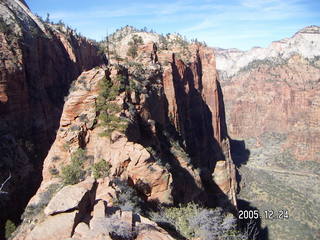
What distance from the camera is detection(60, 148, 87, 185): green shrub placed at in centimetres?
2114

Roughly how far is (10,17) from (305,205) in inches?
2315

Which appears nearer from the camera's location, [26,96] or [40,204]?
[40,204]

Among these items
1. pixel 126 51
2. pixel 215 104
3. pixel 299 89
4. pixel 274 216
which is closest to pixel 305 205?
pixel 274 216

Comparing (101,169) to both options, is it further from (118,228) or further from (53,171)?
(118,228)

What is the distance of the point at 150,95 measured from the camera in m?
38.3

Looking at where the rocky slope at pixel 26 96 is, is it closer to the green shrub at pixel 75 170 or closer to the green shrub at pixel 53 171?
the green shrub at pixel 53 171

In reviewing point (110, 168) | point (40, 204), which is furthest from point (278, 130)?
point (40, 204)

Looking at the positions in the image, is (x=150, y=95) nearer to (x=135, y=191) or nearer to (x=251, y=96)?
(x=135, y=191)

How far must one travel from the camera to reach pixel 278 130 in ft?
478

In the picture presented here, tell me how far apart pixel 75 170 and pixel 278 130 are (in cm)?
13356

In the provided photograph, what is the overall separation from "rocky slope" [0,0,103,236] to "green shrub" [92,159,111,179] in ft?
47.9

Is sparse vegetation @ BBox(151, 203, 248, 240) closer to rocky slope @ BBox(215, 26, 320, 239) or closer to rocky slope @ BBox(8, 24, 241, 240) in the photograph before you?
rocky slope @ BBox(8, 24, 241, 240)

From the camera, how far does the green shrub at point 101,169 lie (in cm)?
2104

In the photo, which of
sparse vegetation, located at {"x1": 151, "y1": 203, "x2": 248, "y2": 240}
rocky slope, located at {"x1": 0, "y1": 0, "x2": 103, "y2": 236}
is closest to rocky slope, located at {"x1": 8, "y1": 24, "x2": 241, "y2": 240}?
sparse vegetation, located at {"x1": 151, "y1": 203, "x2": 248, "y2": 240}
